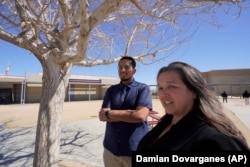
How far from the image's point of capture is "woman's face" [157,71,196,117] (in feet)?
5.87

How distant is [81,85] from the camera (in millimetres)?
49531

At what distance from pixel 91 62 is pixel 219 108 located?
14.5 feet

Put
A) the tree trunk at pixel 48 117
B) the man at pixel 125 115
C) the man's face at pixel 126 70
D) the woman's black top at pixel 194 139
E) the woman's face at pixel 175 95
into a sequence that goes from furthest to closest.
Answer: the tree trunk at pixel 48 117 < the man's face at pixel 126 70 < the man at pixel 125 115 < the woman's face at pixel 175 95 < the woman's black top at pixel 194 139

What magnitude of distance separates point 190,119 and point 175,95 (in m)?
0.22

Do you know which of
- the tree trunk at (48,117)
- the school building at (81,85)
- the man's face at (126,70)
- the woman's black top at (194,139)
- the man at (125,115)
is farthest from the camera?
Answer: the school building at (81,85)

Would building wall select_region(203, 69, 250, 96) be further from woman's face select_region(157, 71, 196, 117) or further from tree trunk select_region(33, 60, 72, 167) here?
woman's face select_region(157, 71, 196, 117)

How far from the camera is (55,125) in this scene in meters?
4.80

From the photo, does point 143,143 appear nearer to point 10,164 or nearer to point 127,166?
point 127,166

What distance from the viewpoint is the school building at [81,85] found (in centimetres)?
3953

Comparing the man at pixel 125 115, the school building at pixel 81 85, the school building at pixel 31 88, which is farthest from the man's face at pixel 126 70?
the school building at pixel 31 88

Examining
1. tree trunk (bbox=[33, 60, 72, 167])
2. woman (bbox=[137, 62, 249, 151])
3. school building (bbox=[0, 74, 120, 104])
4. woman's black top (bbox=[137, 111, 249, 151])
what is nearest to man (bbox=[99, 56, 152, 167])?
woman (bbox=[137, 62, 249, 151])

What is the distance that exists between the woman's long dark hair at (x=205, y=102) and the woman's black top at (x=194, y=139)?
0.18ft

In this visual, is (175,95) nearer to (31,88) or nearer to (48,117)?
(48,117)

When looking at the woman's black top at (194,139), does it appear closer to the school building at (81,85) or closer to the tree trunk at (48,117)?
the tree trunk at (48,117)
